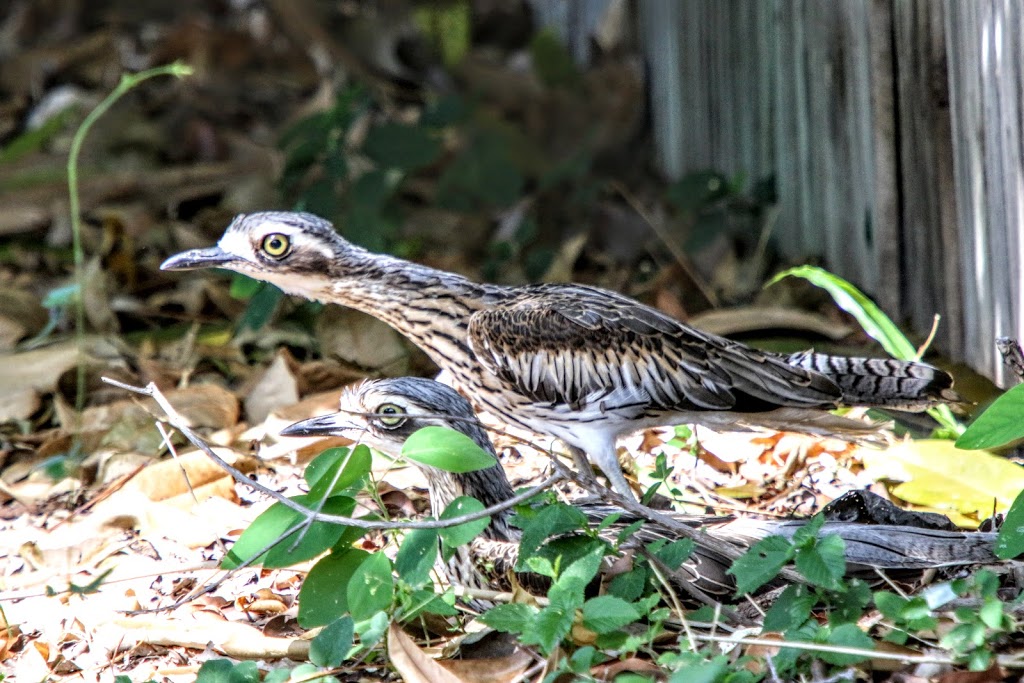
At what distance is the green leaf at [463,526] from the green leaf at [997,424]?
117 centimetres

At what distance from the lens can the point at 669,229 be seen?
305 inches

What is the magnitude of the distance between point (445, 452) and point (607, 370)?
3.32ft

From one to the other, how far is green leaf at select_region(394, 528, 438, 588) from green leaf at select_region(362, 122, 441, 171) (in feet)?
12.1

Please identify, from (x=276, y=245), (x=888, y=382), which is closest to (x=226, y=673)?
(x=276, y=245)

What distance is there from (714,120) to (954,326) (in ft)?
10.6

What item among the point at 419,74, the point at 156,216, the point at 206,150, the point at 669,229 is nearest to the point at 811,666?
the point at 669,229

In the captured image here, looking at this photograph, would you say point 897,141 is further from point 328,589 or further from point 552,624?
point 328,589

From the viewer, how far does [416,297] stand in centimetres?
451

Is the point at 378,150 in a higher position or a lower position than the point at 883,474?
higher

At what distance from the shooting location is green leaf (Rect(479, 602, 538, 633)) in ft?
10.4

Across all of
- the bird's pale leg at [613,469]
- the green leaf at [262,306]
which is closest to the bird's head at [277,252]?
the green leaf at [262,306]

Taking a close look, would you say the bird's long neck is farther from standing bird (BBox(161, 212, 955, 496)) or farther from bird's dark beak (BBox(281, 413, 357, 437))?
bird's dark beak (BBox(281, 413, 357, 437))

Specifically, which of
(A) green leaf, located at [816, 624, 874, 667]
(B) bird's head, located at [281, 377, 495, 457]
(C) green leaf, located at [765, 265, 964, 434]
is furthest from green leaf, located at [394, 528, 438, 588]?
(C) green leaf, located at [765, 265, 964, 434]

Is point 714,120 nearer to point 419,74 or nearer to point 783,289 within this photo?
point 783,289
